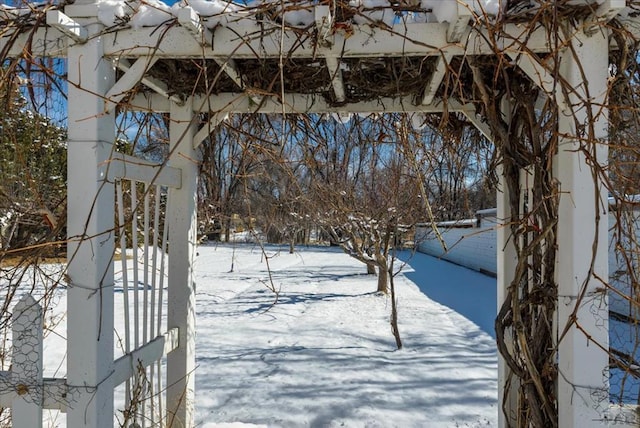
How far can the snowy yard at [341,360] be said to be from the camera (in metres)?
3.40

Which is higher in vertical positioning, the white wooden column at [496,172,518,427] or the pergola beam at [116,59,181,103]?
the pergola beam at [116,59,181,103]

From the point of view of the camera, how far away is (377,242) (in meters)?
Answer: 7.01

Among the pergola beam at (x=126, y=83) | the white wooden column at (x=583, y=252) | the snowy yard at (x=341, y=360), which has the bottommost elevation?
the snowy yard at (x=341, y=360)

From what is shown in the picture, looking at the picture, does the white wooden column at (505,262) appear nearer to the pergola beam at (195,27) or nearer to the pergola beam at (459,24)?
the pergola beam at (459,24)

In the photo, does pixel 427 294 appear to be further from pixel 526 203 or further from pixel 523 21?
pixel 523 21

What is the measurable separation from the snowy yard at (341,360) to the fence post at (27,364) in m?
1.83

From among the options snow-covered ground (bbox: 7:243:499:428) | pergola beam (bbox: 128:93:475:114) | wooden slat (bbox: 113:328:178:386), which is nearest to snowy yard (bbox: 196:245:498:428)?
snow-covered ground (bbox: 7:243:499:428)

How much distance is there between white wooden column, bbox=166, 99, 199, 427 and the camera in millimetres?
2217

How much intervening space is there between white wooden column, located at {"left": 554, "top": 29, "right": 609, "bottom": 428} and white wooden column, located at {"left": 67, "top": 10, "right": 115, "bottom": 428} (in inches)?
60.0

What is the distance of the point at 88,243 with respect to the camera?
1462 mm

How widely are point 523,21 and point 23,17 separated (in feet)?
5.41

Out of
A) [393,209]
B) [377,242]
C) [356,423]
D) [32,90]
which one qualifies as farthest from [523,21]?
[377,242]

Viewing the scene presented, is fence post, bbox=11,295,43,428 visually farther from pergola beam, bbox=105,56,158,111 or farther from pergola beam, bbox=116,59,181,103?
pergola beam, bbox=116,59,181,103

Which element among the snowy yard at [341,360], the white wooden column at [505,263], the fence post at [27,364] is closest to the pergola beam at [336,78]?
the white wooden column at [505,263]
